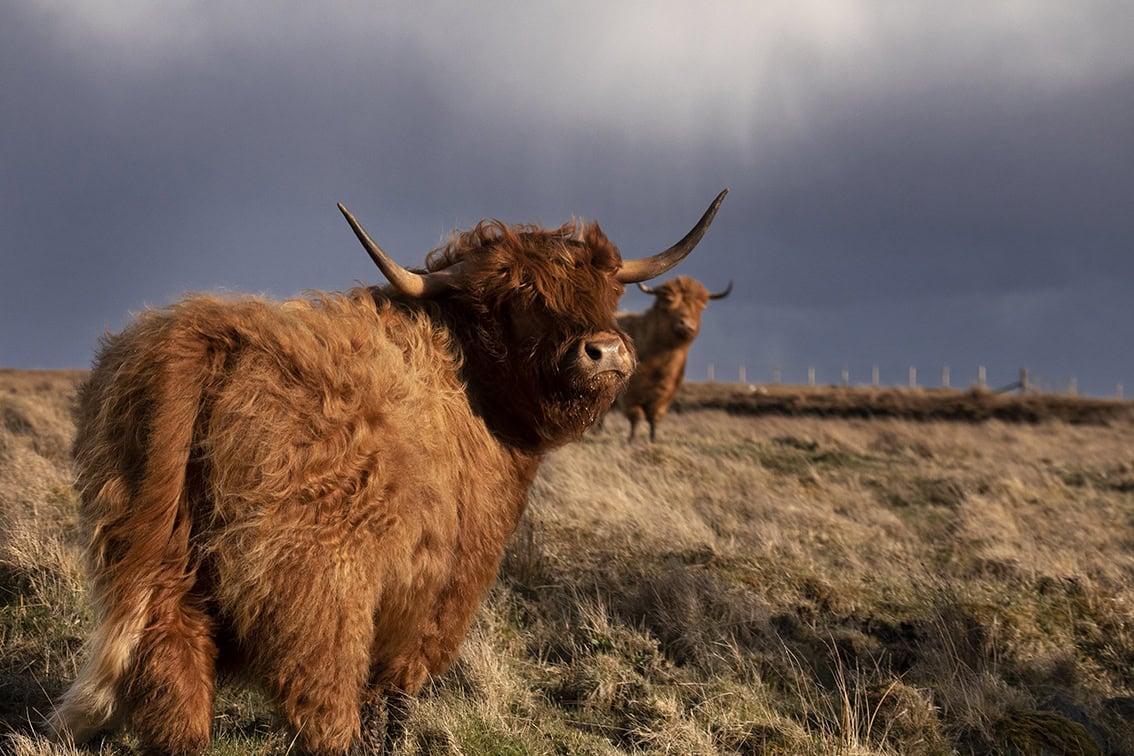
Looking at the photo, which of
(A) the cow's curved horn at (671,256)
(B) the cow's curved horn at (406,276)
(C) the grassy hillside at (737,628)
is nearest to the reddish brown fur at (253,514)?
(B) the cow's curved horn at (406,276)

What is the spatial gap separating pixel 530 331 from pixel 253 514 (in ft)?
5.07

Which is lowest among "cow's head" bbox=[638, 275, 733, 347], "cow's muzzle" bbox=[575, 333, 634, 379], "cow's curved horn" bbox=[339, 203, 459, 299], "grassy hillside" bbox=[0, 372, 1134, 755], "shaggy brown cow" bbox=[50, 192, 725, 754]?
"grassy hillside" bbox=[0, 372, 1134, 755]

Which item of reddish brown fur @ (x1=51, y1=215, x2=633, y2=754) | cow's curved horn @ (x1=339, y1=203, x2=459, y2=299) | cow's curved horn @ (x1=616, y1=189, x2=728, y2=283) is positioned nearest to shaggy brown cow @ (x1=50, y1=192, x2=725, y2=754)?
reddish brown fur @ (x1=51, y1=215, x2=633, y2=754)

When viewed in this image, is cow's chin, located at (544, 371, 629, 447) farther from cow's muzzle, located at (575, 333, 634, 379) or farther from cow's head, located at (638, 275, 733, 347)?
cow's head, located at (638, 275, 733, 347)

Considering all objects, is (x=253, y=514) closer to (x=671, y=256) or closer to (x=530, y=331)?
(x=530, y=331)

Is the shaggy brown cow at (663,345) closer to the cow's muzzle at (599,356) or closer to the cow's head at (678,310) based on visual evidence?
the cow's head at (678,310)

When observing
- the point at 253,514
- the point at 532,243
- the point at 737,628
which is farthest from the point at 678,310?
the point at 253,514

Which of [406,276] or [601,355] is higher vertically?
[406,276]

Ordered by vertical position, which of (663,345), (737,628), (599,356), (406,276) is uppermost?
(663,345)

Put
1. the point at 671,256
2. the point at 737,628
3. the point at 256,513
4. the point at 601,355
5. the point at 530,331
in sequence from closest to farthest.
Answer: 1. the point at 256,513
2. the point at 601,355
3. the point at 530,331
4. the point at 671,256
5. the point at 737,628

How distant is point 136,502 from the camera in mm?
3104

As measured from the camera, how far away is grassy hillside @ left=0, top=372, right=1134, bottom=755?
4559 millimetres

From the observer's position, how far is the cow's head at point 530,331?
410 centimetres

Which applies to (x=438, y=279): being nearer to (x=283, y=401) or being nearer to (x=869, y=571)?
(x=283, y=401)
